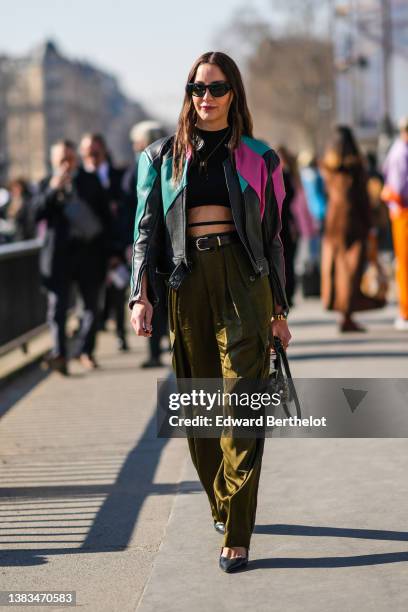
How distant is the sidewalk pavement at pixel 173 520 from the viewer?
488cm

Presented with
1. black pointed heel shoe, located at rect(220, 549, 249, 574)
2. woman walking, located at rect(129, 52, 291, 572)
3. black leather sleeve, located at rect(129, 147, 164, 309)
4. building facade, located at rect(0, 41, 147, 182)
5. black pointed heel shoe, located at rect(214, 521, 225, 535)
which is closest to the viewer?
black pointed heel shoe, located at rect(220, 549, 249, 574)

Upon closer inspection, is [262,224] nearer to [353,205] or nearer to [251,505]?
[251,505]

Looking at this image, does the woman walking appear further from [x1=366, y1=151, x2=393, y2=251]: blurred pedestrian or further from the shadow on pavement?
[x1=366, y1=151, x2=393, y2=251]: blurred pedestrian

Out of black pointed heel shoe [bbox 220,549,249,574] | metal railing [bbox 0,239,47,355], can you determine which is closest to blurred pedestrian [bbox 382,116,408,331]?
metal railing [bbox 0,239,47,355]

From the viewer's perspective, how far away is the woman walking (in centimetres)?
521

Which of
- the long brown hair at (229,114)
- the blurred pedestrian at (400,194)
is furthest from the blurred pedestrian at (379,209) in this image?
the long brown hair at (229,114)

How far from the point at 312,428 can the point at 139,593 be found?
2.63m

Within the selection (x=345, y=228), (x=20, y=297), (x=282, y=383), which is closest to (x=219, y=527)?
(x=282, y=383)

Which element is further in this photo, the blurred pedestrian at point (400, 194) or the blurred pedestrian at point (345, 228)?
the blurred pedestrian at point (345, 228)

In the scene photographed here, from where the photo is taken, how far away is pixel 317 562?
5188mm

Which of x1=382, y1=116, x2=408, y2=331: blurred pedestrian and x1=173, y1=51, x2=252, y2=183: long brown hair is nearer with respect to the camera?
x1=173, y1=51, x2=252, y2=183: long brown hair

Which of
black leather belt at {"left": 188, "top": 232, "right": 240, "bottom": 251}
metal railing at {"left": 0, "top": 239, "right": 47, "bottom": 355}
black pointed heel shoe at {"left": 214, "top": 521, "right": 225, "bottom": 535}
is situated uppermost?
black leather belt at {"left": 188, "top": 232, "right": 240, "bottom": 251}

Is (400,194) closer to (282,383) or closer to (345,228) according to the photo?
(345,228)

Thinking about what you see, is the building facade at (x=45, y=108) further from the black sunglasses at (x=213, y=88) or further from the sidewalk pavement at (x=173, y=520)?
the black sunglasses at (x=213, y=88)
